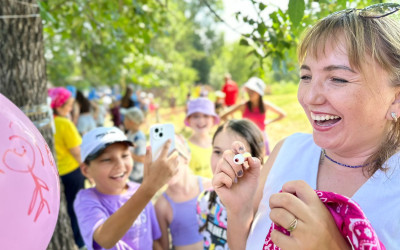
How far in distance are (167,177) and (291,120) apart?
41.1 feet

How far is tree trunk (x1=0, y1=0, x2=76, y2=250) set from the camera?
7.25ft

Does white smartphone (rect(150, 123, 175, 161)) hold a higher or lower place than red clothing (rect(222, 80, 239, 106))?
lower

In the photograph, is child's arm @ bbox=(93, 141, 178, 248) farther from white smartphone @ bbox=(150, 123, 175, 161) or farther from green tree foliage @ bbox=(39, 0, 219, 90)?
green tree foliage @ bbox=(39, 0, 219, 90)

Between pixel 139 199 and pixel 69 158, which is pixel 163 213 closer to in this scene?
pixel 139 199

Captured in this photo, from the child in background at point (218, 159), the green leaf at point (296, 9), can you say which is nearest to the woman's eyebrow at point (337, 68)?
the green leaf at point (296, 9)

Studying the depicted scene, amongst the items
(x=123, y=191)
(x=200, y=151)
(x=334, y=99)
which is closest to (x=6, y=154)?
(x=334, y=99)

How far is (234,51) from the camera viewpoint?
29.9 m

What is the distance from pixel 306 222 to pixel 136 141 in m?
4.05

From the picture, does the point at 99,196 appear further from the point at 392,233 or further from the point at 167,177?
the point at 392,233

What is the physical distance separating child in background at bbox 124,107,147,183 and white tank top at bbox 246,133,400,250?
133 inches

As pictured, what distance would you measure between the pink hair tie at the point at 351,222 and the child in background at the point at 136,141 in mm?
3816

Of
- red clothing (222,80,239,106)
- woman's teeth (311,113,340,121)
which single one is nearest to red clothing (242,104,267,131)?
woman's teeth (311,113,340,121)

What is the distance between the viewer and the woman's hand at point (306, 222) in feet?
2.63

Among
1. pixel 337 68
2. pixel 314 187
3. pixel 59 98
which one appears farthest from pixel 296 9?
pixel 59 98
